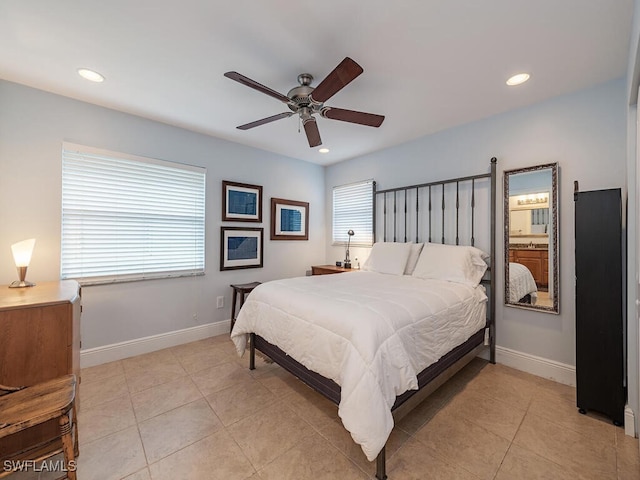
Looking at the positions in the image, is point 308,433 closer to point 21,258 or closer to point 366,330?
point 366,330

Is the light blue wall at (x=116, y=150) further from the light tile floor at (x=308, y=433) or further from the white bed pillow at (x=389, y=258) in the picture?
the white bed pillow at (x=389, y=258)

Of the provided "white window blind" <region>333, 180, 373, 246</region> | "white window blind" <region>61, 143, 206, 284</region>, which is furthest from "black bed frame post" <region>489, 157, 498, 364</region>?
"white window blind" <region>61, 143, 206, 284</region>

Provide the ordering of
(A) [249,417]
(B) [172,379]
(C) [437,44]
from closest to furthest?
1. (C) [437,44]
2. (A) [249,417]
3. (B) [172,379]

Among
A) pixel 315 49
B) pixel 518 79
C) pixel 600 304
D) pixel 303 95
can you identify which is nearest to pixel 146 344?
pixel 303 95

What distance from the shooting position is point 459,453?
161 centimetres

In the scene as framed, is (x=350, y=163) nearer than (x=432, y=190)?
No

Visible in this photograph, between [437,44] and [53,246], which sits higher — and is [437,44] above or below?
above

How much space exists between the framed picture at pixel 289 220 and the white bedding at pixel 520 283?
292 centimetres

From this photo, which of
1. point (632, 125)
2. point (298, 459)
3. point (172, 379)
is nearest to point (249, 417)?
point (298, 459)

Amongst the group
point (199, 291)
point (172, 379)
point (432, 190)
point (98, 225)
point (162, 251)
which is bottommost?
point (172, 379)

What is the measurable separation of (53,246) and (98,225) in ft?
1.27

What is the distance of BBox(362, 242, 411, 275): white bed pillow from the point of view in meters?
3.18

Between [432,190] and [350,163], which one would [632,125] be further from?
[350,163]

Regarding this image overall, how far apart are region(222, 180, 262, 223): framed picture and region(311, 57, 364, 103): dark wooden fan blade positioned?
7.02 ft
